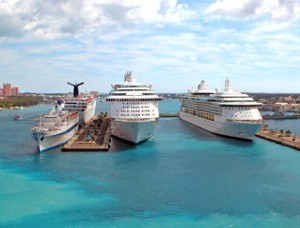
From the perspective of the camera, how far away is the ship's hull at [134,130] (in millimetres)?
41750

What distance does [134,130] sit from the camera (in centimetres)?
4188

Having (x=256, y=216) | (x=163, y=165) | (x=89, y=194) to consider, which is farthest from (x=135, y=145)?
(x=256, y=216)

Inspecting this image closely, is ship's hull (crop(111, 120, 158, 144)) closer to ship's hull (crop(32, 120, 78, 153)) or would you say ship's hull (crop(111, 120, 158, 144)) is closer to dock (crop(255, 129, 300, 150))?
ship's hull (crop(32, 120, 78, 153))

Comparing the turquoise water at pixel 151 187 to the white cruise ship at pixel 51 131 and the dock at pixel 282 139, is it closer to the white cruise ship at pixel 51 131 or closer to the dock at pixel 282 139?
the white cruise ship at pixel 51 131

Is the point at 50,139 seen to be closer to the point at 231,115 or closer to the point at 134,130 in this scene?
Result: the point at 134,130

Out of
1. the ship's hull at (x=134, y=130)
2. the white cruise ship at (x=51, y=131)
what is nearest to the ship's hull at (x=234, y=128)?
the ship's hull at (x=134, y=130)

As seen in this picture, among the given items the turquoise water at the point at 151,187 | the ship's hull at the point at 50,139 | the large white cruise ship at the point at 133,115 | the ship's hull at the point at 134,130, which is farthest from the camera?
the large white cruise ship at the point at 133,115

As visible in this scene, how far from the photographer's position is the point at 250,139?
48.5 m

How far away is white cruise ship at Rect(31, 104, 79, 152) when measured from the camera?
40.2 m

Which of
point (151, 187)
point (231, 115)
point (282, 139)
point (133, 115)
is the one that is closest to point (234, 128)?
point (231, 115)

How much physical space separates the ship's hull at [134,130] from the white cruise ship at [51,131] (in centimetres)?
591

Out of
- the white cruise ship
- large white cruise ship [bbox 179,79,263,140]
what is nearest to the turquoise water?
the white cruise ship

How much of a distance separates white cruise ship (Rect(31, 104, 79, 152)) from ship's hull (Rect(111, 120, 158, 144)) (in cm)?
591

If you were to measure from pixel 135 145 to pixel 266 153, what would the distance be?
46.7 feet
